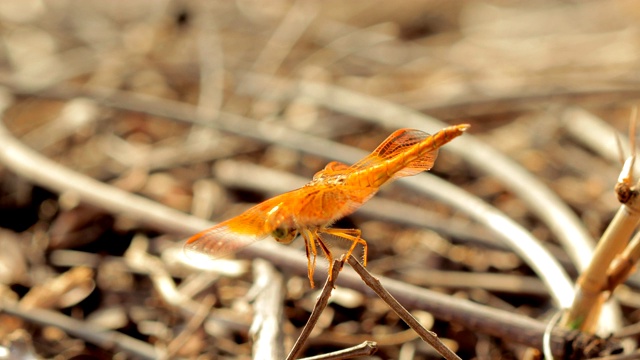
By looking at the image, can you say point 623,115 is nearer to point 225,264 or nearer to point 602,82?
point 602,82

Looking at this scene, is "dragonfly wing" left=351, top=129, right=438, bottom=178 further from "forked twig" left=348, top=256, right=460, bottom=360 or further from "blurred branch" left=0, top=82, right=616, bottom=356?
"blurred branch" left=0, top=82, right=616, bottom=356

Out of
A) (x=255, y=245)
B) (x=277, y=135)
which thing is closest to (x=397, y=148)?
(x=255, y=245)

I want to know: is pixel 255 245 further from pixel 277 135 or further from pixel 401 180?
pixel 277 135

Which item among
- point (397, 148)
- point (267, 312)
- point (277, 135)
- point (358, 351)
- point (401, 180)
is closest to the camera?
point (358, 351)

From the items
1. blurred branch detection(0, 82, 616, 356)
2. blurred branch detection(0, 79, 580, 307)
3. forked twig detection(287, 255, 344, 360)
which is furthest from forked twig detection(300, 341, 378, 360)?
blurred branch detection(0, 79, 580, 307)

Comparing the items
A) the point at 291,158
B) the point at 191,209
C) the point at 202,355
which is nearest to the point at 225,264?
the point at 202,355

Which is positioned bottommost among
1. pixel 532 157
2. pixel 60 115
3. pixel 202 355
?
pixel 60 115

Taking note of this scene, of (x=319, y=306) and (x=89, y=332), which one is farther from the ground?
(x=319, y=306)
